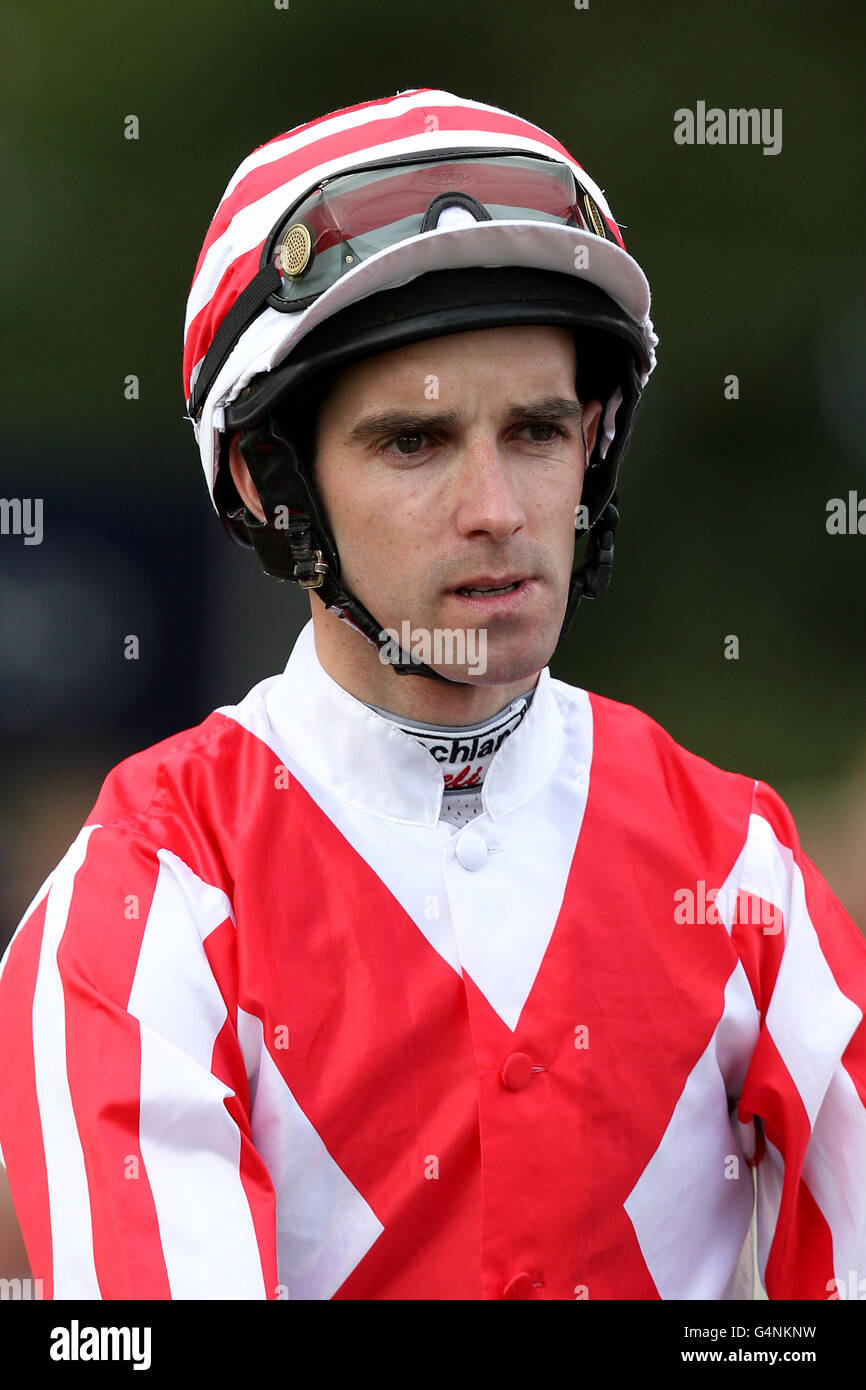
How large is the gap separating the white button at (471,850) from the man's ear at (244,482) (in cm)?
55

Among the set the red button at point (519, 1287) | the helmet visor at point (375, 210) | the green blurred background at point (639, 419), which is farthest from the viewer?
the green blurred background at point (639, 419)

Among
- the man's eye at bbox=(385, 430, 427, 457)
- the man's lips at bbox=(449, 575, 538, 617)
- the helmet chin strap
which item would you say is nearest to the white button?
the helmet chin strap

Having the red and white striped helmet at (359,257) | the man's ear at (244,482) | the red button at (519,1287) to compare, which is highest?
the red and white striped helmet at (359,257)

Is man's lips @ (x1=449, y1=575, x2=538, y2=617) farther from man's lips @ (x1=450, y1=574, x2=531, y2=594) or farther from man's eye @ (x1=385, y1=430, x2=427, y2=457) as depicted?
man's eye @ (x1=385, y1=430, x2=427, y2=457)

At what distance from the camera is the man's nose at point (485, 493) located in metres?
1.76

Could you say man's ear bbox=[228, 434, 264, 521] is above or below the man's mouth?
above

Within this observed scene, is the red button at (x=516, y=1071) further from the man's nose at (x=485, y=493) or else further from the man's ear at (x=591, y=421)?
the man's ear at (x=591, y=421)

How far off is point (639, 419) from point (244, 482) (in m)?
2.64

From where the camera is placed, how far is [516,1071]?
1.77 m

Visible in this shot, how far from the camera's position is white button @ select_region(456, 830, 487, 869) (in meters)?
1.90

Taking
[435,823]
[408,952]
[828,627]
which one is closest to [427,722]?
[435,823]

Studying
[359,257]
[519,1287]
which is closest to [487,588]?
[359,257]

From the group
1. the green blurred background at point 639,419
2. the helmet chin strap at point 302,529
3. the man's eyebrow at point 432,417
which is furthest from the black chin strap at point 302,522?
the green blurred background at point 639,419

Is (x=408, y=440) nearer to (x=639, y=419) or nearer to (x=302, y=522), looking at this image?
(x=302, y=522)
